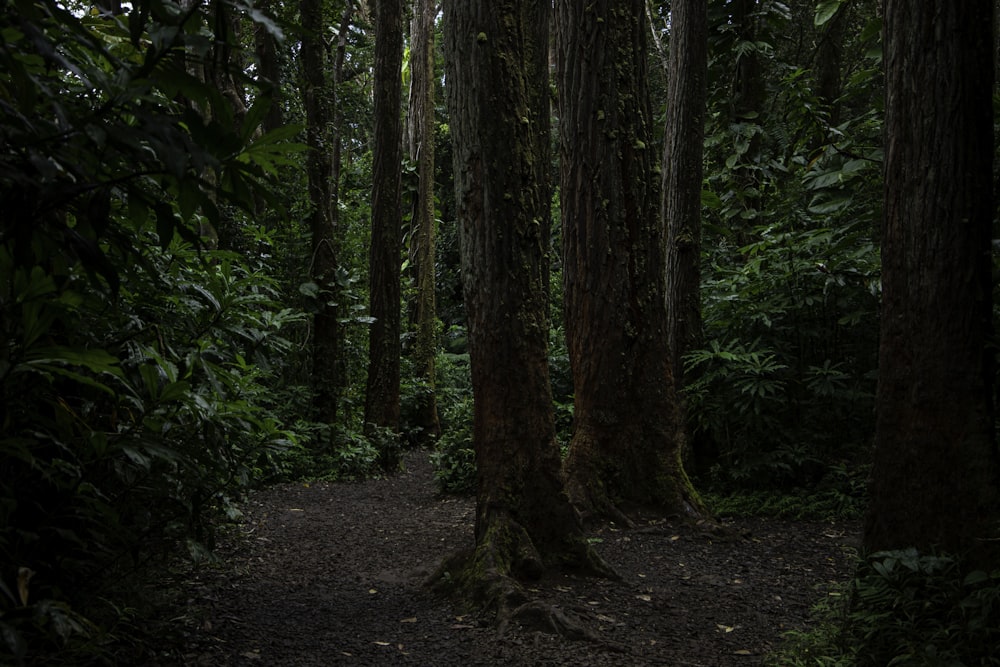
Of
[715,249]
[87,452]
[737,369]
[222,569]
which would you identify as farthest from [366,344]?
[87,452]

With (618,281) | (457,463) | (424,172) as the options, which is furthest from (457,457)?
(424,172)

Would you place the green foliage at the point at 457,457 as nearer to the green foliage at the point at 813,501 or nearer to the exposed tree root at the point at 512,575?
the green foliage at the point at 813,501

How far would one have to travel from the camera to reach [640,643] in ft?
14.9

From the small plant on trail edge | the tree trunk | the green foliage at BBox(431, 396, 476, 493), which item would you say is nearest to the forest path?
the small plant on trail edge

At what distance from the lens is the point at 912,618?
3762mm

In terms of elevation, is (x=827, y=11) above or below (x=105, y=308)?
above

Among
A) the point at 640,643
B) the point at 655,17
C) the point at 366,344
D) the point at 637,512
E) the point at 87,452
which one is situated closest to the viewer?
the point at 87,452

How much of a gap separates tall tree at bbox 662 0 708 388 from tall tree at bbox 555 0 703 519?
4.43 feet

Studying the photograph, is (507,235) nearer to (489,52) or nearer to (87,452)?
(489,52)

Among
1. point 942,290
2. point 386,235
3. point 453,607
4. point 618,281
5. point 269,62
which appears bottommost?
point 453,607

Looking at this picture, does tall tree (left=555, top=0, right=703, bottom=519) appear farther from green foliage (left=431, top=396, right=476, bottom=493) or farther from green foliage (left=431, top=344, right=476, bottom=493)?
green foliage (left=431, top=396, right=476, bottom=493)

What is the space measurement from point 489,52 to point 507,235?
4.18 feet

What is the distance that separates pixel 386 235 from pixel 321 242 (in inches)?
40.2

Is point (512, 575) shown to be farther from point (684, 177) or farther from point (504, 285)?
point (684, 177)
